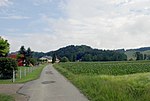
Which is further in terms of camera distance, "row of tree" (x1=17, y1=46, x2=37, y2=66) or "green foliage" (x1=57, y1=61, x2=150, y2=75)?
"row of tree" (x1=17, y1=46, x2=37, y2=66)

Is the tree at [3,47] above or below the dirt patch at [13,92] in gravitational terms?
above

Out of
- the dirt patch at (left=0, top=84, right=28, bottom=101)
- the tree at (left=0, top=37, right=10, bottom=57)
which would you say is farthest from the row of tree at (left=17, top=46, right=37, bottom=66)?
the dirt patch at (left=0, top=84, right=28, bottom=101)

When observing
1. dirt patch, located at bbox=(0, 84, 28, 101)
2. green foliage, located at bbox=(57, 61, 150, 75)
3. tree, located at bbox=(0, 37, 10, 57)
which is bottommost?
dirt patch, located at bbox=(0, 84, 28, 101)

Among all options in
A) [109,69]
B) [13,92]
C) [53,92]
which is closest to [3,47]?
[109,69]

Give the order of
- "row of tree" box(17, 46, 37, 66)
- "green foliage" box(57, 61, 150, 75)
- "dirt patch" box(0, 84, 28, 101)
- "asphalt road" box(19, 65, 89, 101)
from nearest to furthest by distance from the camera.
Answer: "asphalt road" box(19, 65, 89, 101) < "dirt patch" box(0, 84, 28, 101) < "green foliage" box(57, 61, 150, 75) < "row of tree" box(17, 46, 37, 66)

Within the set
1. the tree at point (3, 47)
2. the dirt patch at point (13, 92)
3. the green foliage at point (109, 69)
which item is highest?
the tree at point (3, 47)

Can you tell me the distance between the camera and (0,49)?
48.8 m

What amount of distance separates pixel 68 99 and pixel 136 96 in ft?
10.0

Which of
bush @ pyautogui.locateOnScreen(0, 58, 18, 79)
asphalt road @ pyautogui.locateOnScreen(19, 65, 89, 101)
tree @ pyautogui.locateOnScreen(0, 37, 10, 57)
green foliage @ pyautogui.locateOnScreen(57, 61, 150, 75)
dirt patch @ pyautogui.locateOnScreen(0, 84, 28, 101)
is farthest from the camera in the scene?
green foliage @ pyautogui.locateOnScreen(57, 61, 150, 75)

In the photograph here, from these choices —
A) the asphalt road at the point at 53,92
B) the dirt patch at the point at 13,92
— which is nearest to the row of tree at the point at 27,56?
the asphalt road at the point at 53,92

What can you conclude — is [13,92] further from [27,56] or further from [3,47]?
[27,56]

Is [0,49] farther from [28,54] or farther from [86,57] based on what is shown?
[86,57]

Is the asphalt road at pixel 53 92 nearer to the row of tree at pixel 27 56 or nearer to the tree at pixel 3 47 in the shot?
the tree at pixel 3 47

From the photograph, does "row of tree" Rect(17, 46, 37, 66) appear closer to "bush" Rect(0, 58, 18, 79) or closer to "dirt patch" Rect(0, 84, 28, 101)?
"bush" Rect(0, 58, 18, 79)
